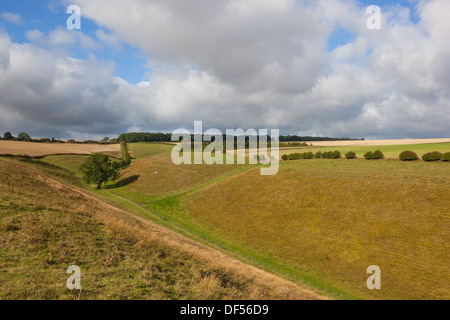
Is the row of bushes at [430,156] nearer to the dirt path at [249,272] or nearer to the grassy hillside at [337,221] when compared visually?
the grassy hillside at [337,221]

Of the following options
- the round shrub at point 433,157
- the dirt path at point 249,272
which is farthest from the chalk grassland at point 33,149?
the round shrub at point 433,157

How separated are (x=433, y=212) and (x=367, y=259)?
11.4m

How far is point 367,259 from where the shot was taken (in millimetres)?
23531

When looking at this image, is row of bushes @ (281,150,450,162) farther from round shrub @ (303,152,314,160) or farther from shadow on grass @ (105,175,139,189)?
shadow on grass @ (105,175,139,189)

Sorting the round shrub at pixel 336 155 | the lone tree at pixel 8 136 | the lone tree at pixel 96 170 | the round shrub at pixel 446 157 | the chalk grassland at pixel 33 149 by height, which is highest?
the lone tree at pixel 8 136

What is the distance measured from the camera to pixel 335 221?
1209 inches

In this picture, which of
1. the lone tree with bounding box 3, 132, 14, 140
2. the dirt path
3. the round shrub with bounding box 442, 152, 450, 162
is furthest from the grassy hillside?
the lone tree with bounding box 3, 132, 14, 140

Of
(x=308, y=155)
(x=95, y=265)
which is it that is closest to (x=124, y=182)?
(x=308, y=155)

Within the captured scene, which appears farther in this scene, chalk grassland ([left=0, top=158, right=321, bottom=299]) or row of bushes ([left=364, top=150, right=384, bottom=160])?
row of bushes ([left=364, top=150, right=384, bottom=160])

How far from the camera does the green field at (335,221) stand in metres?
21.5

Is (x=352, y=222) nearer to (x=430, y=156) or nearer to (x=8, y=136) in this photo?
(x=430, y=156)

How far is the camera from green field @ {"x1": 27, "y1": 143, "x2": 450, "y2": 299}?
21500 millimetres
